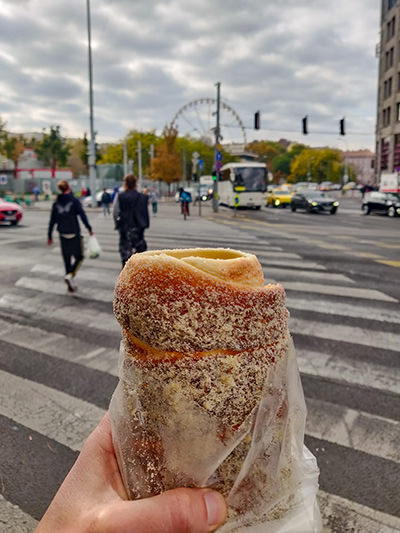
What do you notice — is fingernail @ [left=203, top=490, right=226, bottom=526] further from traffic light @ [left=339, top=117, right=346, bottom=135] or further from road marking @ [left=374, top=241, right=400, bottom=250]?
traffic light @ [left=339, top=117, right=346, bottom=135]

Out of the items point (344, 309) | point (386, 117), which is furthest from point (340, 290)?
point (386, 117)

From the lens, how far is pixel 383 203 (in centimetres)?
2741

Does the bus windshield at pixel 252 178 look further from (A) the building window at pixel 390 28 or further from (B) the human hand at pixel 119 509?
(B) the human hand at pixel 119 509

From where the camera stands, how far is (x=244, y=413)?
3.27 ft

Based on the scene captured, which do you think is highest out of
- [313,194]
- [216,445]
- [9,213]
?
[313,194]

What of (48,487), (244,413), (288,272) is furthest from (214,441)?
(288,272)

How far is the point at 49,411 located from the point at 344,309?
4.29 m

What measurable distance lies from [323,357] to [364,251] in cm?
821

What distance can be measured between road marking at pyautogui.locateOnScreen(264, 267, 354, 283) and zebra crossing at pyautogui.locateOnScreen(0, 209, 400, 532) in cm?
43

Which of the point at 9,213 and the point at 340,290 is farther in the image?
the point at 9,213

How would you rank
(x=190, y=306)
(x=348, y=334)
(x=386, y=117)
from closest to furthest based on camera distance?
(x=190, y=306), (x=348, y=334), (x=386, y=117)

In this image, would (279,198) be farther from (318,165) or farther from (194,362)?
(318,165)

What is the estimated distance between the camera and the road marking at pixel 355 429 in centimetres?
294

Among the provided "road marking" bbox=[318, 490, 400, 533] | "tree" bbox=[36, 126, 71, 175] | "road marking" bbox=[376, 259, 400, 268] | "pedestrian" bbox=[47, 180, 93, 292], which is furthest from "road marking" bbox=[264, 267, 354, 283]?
"tree" bbox=[36, 126, 71, 175]
